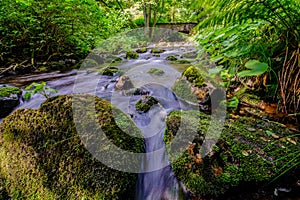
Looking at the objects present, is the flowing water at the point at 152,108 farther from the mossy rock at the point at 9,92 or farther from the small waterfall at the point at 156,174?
the mossy rock at the point at 9,92

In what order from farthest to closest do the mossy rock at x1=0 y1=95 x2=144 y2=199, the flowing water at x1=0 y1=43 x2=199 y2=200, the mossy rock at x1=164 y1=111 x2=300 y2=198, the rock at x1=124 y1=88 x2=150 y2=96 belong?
the rock at x1=124 y1=88 x2=150 y2=96 < the flowing water at x1=0 y1=43 x2=199 y2=200 < the mossy rock at x1=0 y1=95 x2=144 y2=199 < the mossy rock at x1=164 y1=111 x2=300 y2=198

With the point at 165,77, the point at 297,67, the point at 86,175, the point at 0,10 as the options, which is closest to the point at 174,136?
the point at 86,175

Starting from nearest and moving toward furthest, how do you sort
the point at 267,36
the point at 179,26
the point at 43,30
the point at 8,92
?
1. the point at 267,36
2. the point at 8,92
3. the point at 43,30
4. the point at 179,26

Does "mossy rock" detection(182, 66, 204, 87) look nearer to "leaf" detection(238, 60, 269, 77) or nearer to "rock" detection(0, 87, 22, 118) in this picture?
"leaf" detection(238, 60, 269, 77)

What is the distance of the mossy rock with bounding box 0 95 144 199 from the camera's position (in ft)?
4.55

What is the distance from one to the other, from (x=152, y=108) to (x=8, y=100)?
2035 millimetres

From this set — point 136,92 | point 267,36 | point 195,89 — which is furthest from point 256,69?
point 136,92

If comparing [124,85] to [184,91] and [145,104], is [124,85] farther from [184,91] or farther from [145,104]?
[184,91]

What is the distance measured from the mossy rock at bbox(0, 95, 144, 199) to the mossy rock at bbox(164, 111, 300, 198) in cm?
39

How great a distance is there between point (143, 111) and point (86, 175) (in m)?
1.16

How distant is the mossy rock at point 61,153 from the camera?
139cm

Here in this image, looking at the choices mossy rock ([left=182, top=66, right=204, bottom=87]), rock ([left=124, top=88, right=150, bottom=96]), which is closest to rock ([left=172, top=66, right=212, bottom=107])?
mossy rock ([left=182, top=66, right=204, bottom=87])

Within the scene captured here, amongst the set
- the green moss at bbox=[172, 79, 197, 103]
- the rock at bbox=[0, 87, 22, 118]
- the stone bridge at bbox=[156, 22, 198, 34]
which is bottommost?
the rock at bbox=[0, 87, 22, 118]

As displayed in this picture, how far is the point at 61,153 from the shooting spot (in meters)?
1.50
